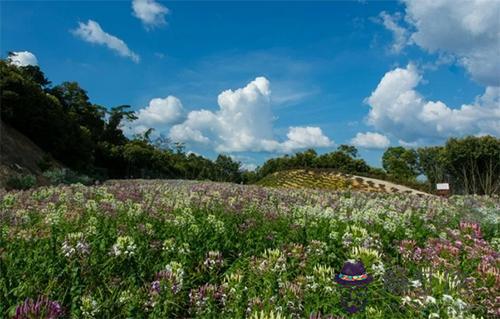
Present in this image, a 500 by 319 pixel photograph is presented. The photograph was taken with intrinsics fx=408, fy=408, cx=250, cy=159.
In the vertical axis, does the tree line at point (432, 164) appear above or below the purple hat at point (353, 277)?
above

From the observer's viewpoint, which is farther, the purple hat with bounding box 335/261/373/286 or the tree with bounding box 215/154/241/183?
the tree with bounding box 215/154/241/183

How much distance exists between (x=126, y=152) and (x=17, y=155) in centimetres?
2420

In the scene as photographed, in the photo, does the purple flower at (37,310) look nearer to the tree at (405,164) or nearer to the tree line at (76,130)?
the tree line at (76,130)

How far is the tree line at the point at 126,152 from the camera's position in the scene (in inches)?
1012

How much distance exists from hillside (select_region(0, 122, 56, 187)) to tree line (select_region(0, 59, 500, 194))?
937 mm

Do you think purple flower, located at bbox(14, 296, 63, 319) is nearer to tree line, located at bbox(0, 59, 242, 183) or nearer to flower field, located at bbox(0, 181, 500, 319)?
flower field, located at bbox(0, 181, 500, 319)

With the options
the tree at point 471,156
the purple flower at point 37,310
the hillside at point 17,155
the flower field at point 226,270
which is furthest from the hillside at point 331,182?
the purple flower at point 37,310

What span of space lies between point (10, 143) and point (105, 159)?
2323 centimetres

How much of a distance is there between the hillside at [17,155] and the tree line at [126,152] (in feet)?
3.07

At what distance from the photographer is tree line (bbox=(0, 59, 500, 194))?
25703 millimetres

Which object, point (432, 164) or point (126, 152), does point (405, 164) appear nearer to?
point (432, 164)

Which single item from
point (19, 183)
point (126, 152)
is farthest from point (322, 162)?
point (19, 183)

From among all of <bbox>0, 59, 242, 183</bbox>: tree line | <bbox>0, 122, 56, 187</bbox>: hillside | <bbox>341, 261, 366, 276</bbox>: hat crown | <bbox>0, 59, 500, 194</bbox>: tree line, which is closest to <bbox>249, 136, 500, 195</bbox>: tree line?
<bbox>0, 59, 500, 194</bbox>: tree line

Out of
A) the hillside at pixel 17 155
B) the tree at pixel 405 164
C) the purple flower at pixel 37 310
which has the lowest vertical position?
the purple flower at pixel 37 310
